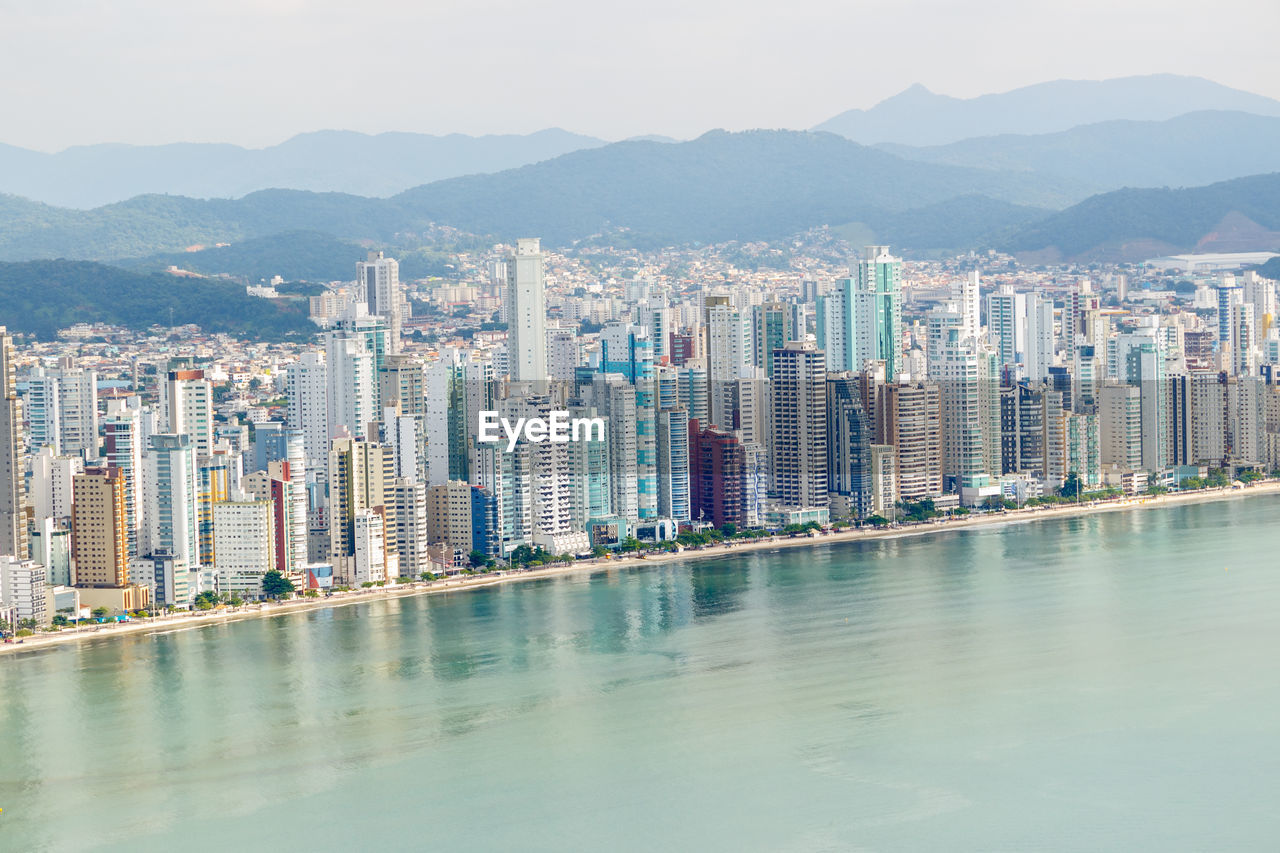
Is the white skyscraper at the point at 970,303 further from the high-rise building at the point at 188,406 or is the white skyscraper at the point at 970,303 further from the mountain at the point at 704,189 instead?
the mountain at the point at 704,189

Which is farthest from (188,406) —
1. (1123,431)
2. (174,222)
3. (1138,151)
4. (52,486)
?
(1138,151)

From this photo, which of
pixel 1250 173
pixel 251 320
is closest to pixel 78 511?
pixel 251 320

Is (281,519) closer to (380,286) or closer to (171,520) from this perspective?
(171,520)

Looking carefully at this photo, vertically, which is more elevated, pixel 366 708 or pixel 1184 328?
pixel 1184 328

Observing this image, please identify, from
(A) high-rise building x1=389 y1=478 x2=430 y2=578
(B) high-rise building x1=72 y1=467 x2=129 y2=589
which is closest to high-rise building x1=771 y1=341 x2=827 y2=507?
(A) high-rise building x1=389 y1=478 x2=430 y2=578

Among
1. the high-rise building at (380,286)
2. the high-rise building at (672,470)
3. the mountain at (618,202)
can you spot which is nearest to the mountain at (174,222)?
the mountain at (618,202)

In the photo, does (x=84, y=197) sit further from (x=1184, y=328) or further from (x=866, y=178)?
(x=1184, y=328)
